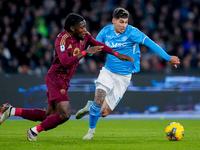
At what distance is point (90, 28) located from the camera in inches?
652

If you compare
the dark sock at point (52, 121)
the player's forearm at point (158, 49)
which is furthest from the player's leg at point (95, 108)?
the player's forearm at point (158, 49)

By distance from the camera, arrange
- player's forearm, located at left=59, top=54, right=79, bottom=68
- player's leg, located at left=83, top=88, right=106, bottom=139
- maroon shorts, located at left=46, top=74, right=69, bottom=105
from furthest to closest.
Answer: player's leg, located at left=83, top=88, right=106, bottom=139 → maroon shorts, located at left=46, top=74, right=69, bottom=105 → player's forearm, located at left=59, top=54, right=79, bottom=68

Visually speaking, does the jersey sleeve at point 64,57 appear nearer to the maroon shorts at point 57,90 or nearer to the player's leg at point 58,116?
the maroon shorts at point 57,90

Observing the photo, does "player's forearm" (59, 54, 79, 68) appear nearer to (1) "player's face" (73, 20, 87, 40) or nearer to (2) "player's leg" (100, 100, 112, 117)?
(1) "player's face" (73, 20, 87, 40)

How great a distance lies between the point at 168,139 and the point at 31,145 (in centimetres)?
262

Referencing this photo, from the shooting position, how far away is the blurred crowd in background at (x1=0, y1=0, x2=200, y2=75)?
14.6 metres

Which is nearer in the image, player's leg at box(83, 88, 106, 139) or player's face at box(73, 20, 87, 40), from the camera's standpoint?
player's face at box(73, 20, 87, 40)

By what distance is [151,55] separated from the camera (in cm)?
1612

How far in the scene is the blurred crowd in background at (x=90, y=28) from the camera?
1461 centimetres

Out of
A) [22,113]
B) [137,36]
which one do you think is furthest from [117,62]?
[22,113]

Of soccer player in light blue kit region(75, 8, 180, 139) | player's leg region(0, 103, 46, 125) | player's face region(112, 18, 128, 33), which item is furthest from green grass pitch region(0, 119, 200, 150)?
player's face region(112, 18, 128, 33)

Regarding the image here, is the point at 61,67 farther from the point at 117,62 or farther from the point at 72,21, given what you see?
the point at 117,62

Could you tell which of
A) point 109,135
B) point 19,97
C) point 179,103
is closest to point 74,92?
point 19,97

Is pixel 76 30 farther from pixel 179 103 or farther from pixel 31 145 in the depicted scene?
pixel 179 103
